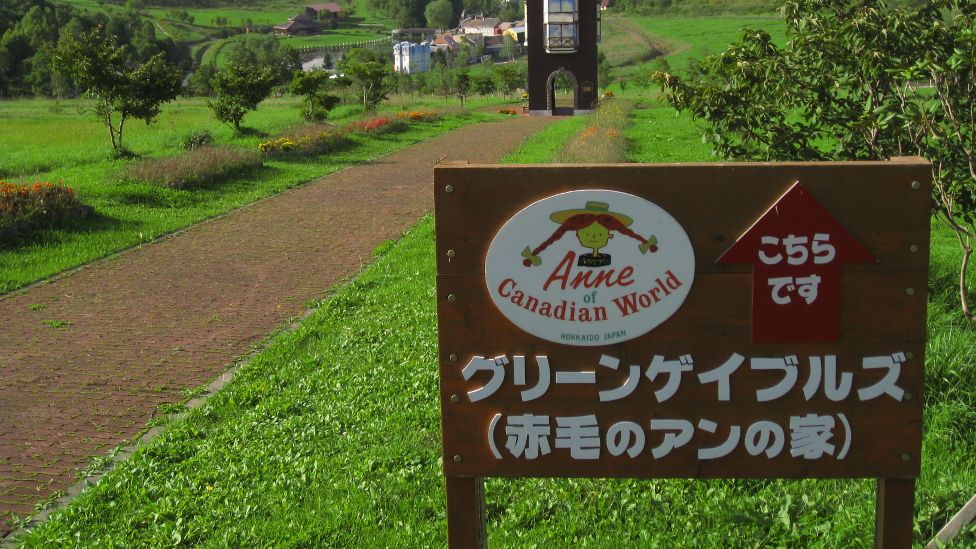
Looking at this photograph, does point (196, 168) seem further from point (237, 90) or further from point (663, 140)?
point (663, 140)

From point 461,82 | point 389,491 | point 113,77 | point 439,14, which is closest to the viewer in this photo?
point 389,491

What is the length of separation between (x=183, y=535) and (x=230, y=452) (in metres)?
0.98

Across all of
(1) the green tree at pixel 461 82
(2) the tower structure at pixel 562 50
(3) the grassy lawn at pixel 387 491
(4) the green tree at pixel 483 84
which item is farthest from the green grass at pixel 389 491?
(4) the green tree at pixel 483 84

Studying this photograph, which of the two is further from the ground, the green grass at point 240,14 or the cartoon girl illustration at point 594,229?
the green grass at point 240,14

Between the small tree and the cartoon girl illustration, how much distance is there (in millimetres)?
22857

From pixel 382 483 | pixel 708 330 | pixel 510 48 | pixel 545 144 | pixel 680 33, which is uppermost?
pixel 680 33

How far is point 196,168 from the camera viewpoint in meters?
16.7

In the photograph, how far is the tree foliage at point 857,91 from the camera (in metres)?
6.68

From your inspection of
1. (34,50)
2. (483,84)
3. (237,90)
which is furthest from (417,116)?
(34,50)

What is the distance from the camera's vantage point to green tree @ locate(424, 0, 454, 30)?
149m

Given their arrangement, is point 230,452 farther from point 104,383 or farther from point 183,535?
point 104,383

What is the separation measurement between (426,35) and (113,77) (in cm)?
11829

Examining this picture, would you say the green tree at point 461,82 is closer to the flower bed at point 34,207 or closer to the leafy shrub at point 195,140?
the leafy shrub at point 195,140

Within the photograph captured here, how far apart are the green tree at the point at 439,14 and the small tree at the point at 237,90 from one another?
419ft
